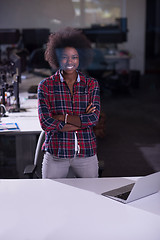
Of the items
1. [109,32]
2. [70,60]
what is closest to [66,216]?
[70,60]

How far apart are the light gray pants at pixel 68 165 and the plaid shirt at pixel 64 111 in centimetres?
4

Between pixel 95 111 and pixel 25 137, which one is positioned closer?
pixel 95 111

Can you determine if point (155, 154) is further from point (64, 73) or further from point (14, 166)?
point (64, 73)

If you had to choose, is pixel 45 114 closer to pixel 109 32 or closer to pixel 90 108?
pixel 90 108

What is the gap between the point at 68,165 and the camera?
91.4 inches

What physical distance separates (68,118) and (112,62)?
356 centimetres

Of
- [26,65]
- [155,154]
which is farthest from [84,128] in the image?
[26,65]

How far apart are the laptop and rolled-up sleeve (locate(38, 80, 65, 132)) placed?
581 millimetres

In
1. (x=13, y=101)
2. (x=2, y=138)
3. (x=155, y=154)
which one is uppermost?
(x=13, y=101)

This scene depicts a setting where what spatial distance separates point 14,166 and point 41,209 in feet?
6.11

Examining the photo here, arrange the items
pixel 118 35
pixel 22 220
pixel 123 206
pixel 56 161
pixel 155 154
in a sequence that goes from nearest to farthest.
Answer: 1. pixel 22 220
2. pixel 123 206
3. pixel 56 161
4. pixel 155 154
5. pixel 118 35

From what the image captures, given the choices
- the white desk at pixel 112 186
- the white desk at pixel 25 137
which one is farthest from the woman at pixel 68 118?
the white desk at pixel 25 137

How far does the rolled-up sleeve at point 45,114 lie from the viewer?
230 centimetres

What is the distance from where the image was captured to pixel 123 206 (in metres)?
1.75
